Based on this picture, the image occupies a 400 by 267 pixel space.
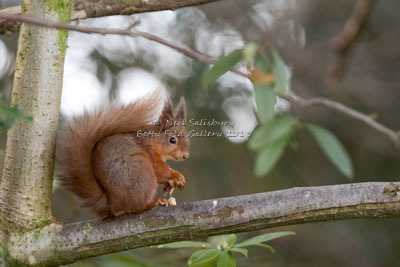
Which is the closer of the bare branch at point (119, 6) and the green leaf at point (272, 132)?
the green leaf at point (272, 132)

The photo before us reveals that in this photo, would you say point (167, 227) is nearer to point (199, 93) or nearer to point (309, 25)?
point (199, 93)

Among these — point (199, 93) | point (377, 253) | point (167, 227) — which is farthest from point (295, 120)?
point (377, 253)

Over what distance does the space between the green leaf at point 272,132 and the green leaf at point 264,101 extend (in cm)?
2

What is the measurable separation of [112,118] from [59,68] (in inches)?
12.4

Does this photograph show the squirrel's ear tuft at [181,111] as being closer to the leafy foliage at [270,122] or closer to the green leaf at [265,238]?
the green leaf at [265,238]

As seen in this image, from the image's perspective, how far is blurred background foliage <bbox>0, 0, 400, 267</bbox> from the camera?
3.34 metres

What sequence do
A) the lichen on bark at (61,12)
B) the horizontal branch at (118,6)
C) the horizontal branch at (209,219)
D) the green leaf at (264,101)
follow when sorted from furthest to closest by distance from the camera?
the horizontal branch at (118,6), the lichen on bark at (61,12), the horizontal branch at (209,219), the green leaf at (264,101)

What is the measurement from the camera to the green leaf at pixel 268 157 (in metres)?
0.83

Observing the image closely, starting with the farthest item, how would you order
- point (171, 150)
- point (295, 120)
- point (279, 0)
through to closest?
point (279, 0), point (171, 150), point (295, 120)

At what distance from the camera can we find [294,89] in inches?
140

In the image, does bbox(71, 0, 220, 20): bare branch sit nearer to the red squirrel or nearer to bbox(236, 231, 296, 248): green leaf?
the red squirrel

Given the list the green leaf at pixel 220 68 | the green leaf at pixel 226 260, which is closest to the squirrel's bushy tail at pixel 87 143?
the green leaf at pixel 226 260

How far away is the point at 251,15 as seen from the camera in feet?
10.7

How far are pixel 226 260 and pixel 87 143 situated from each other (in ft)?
1.97
